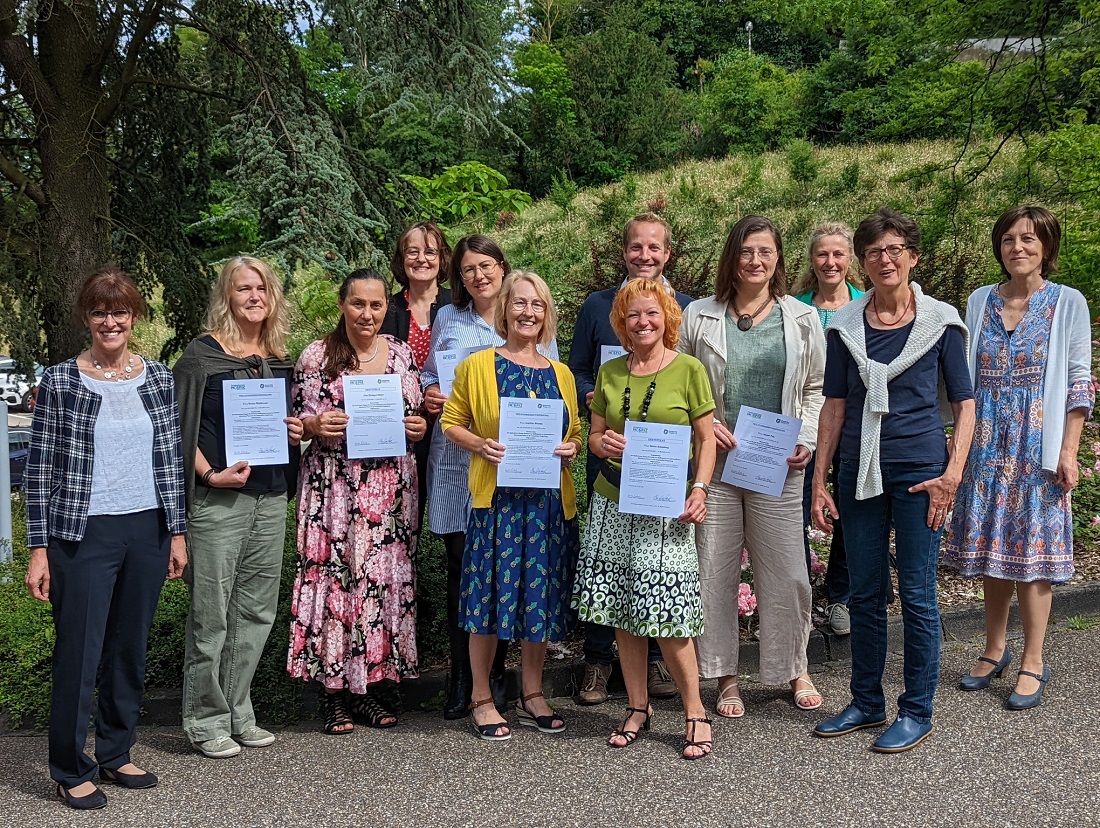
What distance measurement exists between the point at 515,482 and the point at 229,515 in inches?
53.3

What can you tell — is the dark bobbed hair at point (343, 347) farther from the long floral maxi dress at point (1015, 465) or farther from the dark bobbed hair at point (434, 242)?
the long floral maxi dress at point (1015, 465)

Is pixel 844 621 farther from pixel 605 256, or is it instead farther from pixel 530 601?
pixel 605 256

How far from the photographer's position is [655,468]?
4.43 m

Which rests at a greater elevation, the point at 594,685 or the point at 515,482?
the point at 515,482

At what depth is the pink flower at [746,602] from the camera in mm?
5977

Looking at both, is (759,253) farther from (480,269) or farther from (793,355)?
(480,269)

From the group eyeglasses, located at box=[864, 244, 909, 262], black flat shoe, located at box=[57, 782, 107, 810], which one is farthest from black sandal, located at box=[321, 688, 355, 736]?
eyeglasses, located at box=[864, 244, 909, 262]

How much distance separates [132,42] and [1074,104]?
9.33 meters

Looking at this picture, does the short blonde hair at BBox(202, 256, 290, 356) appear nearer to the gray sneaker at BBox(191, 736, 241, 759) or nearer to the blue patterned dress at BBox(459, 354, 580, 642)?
the blue patterned dress at BBox(459, 354, 580, 642)

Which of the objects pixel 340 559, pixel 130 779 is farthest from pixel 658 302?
pixel 130 779

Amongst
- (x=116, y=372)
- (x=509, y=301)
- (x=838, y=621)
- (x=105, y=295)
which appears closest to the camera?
(x=105, y=295)

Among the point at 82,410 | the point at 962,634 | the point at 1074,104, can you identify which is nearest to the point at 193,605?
the point at 82,410

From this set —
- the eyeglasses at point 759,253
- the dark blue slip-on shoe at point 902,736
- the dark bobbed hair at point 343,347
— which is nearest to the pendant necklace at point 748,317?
the eyeglasses at point 759,253

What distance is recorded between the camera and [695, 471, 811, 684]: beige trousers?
497cm
